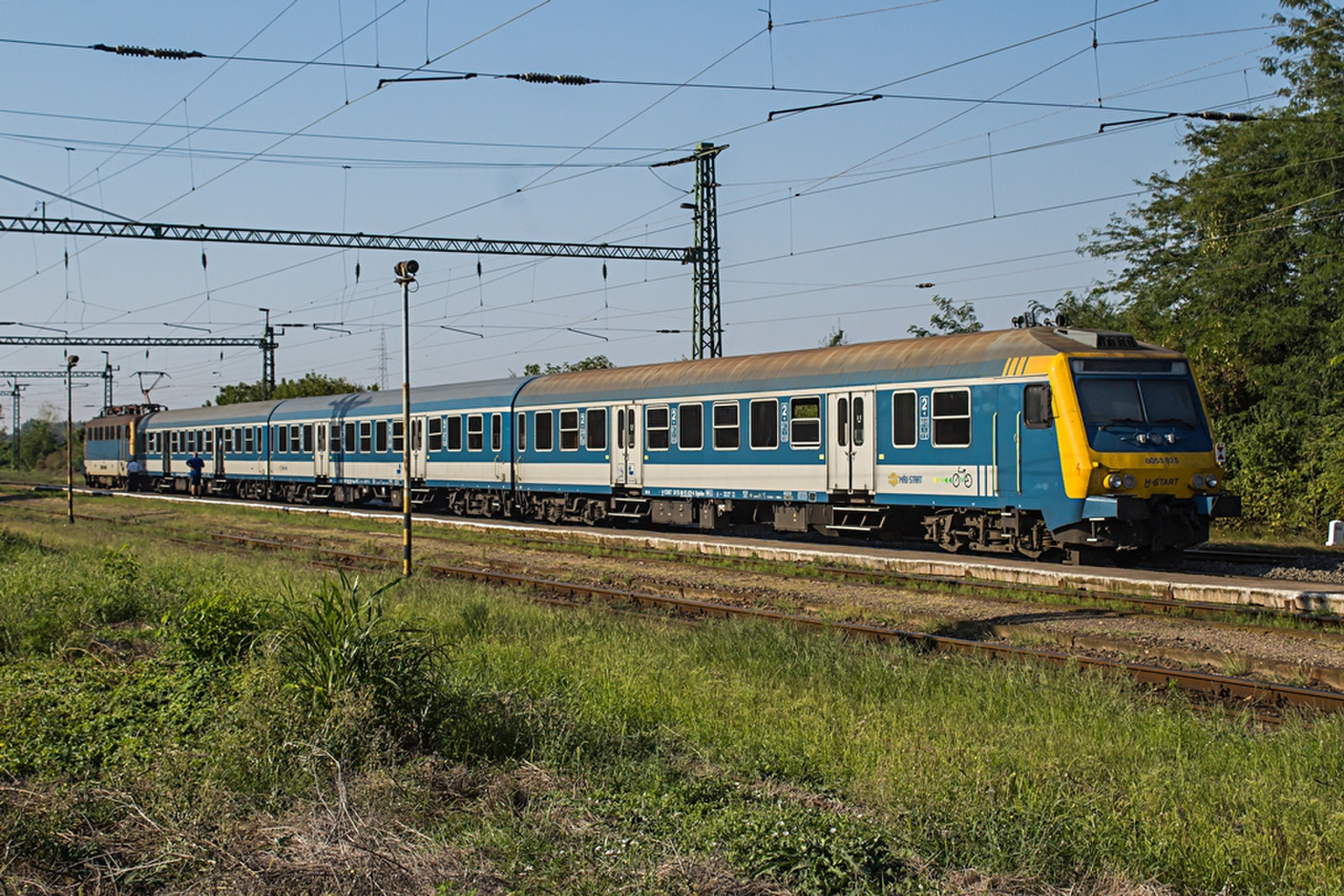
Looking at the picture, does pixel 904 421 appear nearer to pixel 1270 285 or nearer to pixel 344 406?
pixel 1270 285

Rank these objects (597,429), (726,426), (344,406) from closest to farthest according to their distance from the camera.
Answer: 1. (726,426)
2. (597,429)
3. (344,406)

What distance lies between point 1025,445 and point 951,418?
1.45 meters

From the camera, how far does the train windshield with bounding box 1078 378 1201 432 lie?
1535 centimetres

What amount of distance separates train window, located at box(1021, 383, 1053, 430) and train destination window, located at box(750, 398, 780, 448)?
209 inches

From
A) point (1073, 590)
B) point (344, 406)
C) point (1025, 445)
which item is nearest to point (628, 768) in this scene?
point (1073, 590)

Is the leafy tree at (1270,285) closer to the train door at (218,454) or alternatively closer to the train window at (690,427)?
the train window at (690,427)

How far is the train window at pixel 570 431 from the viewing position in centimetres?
2539

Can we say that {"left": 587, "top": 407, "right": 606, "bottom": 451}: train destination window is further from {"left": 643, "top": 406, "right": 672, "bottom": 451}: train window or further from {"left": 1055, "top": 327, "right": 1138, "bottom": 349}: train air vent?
{"left": 1055, "top": 327, "right": 1138, "bottom": 349}: train air vent

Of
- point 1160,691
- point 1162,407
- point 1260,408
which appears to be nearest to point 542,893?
point 1160,691

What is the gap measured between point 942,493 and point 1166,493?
334cm

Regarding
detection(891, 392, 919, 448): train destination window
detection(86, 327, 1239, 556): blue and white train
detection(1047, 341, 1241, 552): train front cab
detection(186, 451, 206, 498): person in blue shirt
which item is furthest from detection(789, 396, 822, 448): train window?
detection(186, 451, 206, 498): person in blue shirt

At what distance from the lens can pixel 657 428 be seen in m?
23.2

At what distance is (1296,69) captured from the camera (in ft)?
90.9

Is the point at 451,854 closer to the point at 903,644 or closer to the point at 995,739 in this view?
the point at 995,739
